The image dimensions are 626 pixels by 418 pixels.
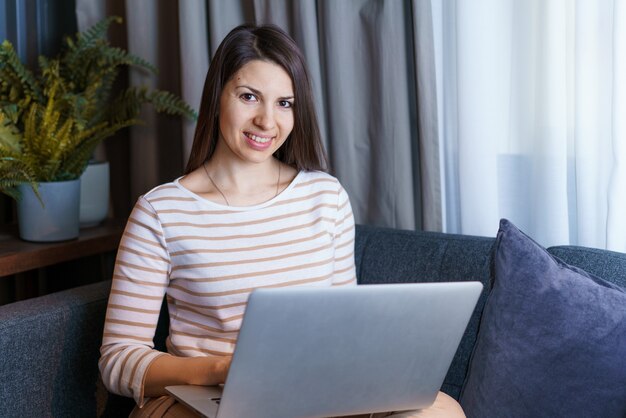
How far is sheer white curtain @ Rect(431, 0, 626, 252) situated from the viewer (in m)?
1.65

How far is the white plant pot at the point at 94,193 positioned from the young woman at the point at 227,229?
2.22 ft

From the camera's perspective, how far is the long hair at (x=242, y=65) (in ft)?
5.08

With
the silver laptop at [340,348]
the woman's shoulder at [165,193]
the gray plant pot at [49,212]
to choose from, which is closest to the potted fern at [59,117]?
the gray plant pot at [49,212]

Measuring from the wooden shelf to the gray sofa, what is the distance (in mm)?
265

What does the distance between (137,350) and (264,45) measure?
60 centimetres

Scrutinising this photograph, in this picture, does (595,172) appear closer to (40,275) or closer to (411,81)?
(411,81)

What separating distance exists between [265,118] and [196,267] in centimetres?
30

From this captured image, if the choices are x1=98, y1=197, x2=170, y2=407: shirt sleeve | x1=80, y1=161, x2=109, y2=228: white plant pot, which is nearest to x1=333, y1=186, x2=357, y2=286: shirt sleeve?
x1=98, y1=197, x2=170, y2=407: shirt sleeve

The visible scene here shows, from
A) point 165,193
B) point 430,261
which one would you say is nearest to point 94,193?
point 165,193

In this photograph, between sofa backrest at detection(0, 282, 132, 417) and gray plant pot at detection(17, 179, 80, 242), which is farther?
gray plant pot at detection(17, 179, 80, 242)

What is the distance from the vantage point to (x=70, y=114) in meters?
2.12

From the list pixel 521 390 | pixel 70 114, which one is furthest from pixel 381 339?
pixel 70 114

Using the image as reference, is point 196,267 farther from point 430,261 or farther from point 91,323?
point 430,261

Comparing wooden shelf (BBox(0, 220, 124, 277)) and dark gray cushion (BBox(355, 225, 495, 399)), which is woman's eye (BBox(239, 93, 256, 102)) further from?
wooden shelf (BBox(0, 220, 124, 277))
